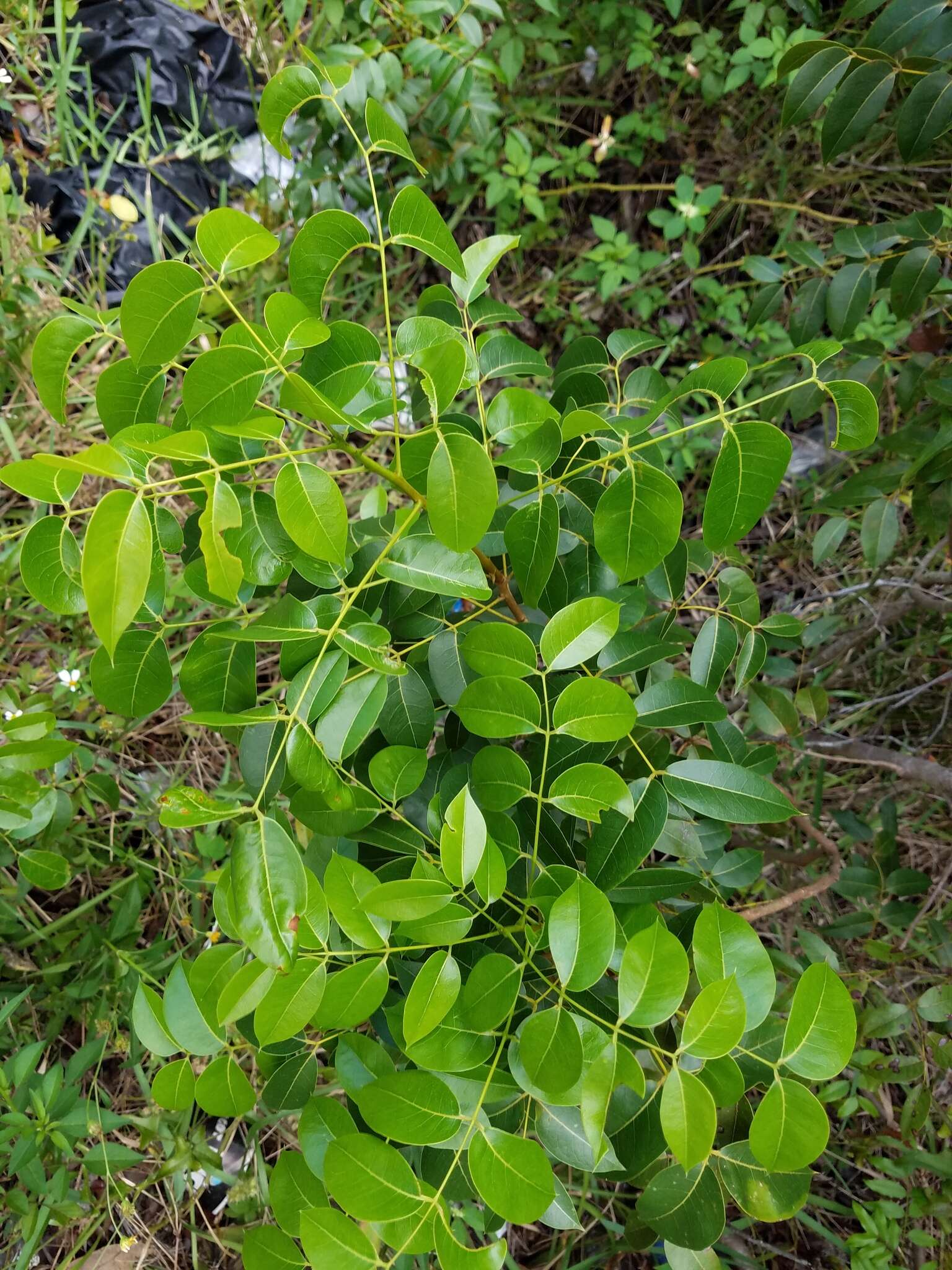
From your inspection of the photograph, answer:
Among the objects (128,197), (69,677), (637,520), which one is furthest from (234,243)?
(128,197)

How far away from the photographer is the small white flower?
5.60ft

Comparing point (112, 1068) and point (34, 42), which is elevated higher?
point (34, 42)

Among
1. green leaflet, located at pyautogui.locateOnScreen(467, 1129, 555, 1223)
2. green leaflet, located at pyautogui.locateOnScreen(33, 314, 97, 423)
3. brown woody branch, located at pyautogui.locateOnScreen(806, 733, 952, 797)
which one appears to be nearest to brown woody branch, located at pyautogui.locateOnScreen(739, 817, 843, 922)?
brown woody branch, located at pyautogui.locateOnScreen(806, 733, 952, 797)

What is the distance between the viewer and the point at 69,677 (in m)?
1.73

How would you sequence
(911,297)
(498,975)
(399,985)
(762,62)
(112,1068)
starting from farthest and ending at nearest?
(762,62) < (112,1068) < (911,297) < (399,985) < (498,975)

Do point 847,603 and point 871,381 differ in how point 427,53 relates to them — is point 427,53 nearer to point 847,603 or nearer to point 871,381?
point 871,381

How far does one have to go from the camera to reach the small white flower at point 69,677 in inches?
67.2

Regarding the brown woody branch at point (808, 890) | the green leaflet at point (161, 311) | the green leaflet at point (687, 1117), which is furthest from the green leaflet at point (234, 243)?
the brown woody branch at point (808, 890)

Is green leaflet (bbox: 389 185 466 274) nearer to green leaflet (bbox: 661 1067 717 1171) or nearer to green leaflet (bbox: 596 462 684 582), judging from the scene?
green leaflet (bbox: 596 462 684 582)

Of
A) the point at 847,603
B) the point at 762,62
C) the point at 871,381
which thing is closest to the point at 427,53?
the point at 762,62

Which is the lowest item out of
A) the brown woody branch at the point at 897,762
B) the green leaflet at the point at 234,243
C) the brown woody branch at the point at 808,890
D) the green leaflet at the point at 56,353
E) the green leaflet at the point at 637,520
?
the brown woody branch at the point at 897,762

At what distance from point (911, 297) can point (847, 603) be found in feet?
2.69

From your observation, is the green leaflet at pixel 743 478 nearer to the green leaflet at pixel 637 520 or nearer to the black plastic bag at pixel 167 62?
the green leaflet at pixel 637 520

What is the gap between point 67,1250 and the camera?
1626 millimetres
